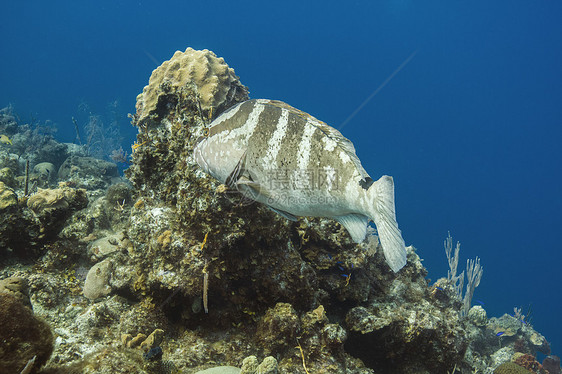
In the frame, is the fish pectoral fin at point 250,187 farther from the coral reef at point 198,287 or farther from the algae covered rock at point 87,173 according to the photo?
the algae covered rock at point 87,173

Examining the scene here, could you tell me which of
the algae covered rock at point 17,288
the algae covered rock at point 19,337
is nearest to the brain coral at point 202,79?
the algae covered rock at point 17,288

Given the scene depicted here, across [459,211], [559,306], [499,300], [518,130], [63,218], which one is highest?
[518,130]

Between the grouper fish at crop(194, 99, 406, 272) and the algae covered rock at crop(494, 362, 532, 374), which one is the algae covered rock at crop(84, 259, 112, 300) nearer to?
the grouper fish at crop(194, 99, 406, 272)

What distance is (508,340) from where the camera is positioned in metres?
10.6

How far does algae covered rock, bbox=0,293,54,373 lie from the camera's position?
1.94 meters

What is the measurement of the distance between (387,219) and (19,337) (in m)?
2.88

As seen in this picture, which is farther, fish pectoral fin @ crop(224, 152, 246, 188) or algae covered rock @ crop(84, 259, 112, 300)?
algae covered rock @ crop(84, 259, 112, 300)

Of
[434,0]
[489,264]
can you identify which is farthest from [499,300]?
[434,0]

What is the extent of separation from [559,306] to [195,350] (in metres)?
103

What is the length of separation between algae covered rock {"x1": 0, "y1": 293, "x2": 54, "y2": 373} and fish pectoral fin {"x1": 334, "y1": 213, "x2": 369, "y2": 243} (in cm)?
259

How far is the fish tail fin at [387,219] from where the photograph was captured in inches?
69.6

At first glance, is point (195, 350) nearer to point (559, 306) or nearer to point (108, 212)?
point (108, 212)

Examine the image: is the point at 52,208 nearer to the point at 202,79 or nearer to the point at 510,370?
the point at 202,79

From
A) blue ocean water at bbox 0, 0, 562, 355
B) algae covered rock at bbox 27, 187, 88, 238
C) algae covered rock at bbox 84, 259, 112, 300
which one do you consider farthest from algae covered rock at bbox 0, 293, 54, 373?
blue ocean water at bbox 0, 0, 562, 355
